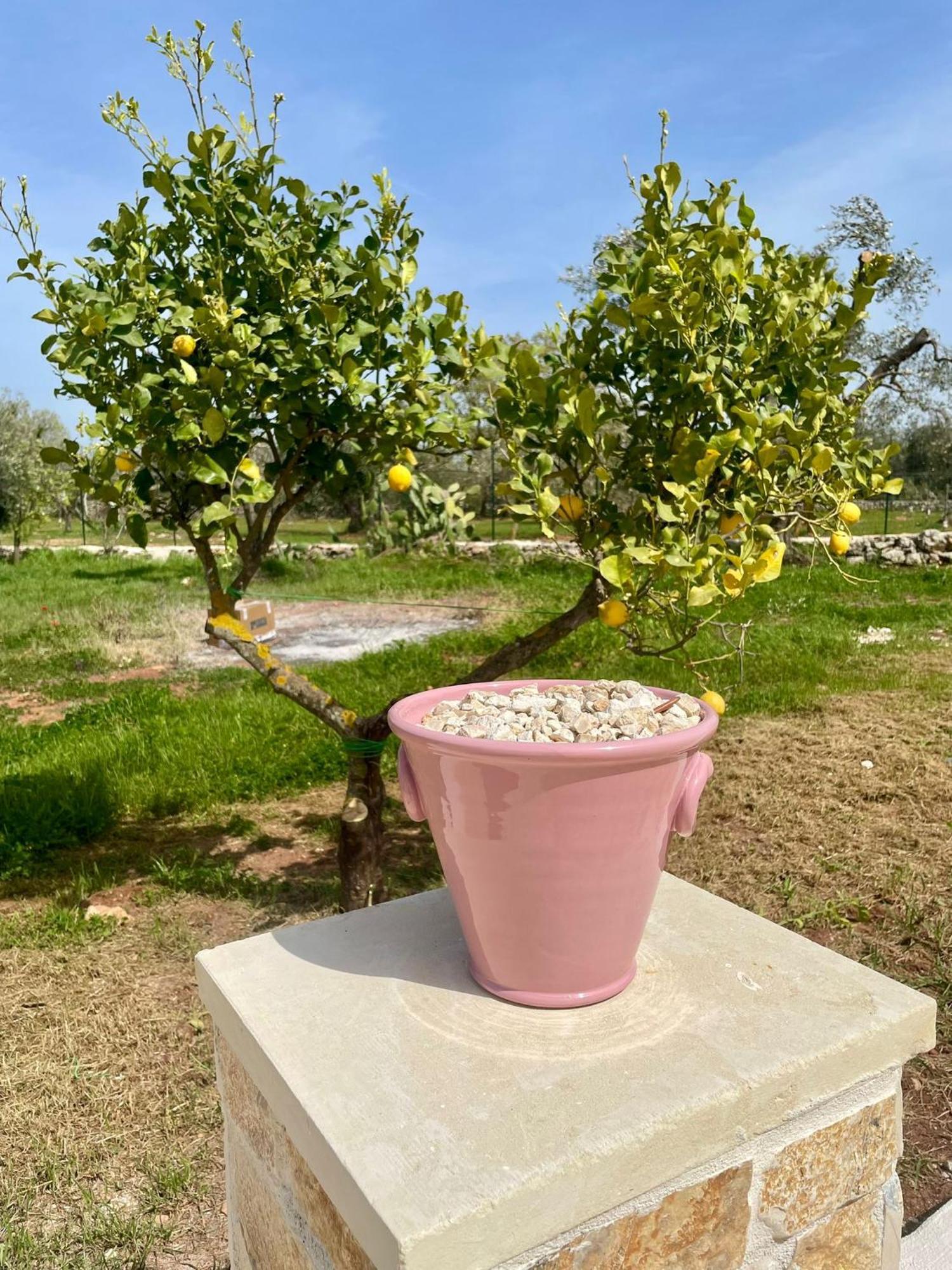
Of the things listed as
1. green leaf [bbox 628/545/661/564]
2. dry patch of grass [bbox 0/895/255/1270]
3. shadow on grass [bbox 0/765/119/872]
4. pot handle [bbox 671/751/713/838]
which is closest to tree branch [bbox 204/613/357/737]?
dry patch of grass [bbox 0/895/255/1270]

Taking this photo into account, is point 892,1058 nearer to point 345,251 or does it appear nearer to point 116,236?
point 345,251

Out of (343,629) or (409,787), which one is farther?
(343,629)

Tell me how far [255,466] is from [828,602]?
7.55 meters

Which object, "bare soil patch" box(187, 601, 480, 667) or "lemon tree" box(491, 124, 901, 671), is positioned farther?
"bare soil patch" box(187, 601, 480, 667)

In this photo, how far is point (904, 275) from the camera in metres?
16.4

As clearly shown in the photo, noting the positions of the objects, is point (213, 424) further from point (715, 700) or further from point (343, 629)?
point (343, 629)

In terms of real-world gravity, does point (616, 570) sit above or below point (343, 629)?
above

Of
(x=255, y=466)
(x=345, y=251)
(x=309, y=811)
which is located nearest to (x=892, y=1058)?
(x=255, y=466)

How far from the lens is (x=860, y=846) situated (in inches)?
140

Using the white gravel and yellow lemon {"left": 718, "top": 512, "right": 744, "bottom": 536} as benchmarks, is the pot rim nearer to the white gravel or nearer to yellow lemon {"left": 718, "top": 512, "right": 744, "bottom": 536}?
the white gravel

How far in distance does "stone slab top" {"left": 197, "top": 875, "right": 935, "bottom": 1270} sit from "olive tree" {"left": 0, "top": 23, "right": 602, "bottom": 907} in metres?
1.14

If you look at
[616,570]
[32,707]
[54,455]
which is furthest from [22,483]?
[616,570]

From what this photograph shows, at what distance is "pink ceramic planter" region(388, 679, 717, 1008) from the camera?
4.06 ft

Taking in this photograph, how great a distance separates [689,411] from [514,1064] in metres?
1.44
